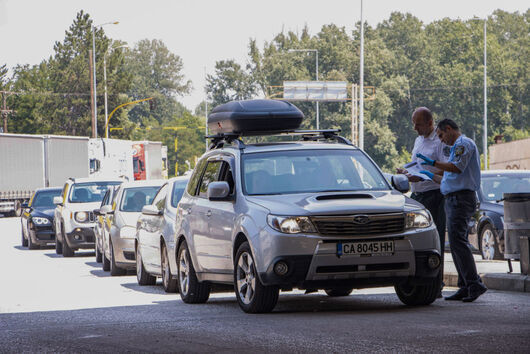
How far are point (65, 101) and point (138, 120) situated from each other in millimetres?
59710

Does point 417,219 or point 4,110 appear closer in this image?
point 417,219

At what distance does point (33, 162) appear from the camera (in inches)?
2062

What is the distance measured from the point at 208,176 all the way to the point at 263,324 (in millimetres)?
3099

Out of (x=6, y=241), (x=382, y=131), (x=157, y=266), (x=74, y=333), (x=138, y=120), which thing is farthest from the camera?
(x=138, y=120)

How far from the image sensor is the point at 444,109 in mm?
112062

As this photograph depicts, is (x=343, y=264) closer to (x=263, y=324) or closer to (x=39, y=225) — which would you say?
(x=263, y=324)

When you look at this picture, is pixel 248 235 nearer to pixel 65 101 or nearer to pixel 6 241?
pixel 6 241

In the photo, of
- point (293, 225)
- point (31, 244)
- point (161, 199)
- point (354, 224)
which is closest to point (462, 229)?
point (354, 224)

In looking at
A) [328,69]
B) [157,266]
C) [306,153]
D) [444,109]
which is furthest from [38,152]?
[444,109]

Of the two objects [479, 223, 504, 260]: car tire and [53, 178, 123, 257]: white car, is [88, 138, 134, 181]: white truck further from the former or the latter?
[479, 223, 504, 260]: car tire

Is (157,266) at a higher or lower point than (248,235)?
lower

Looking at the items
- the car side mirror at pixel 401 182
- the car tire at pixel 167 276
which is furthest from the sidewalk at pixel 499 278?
the car tire at pixel 167 276

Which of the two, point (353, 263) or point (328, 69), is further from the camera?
point (328, 69)

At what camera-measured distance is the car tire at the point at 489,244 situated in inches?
694
